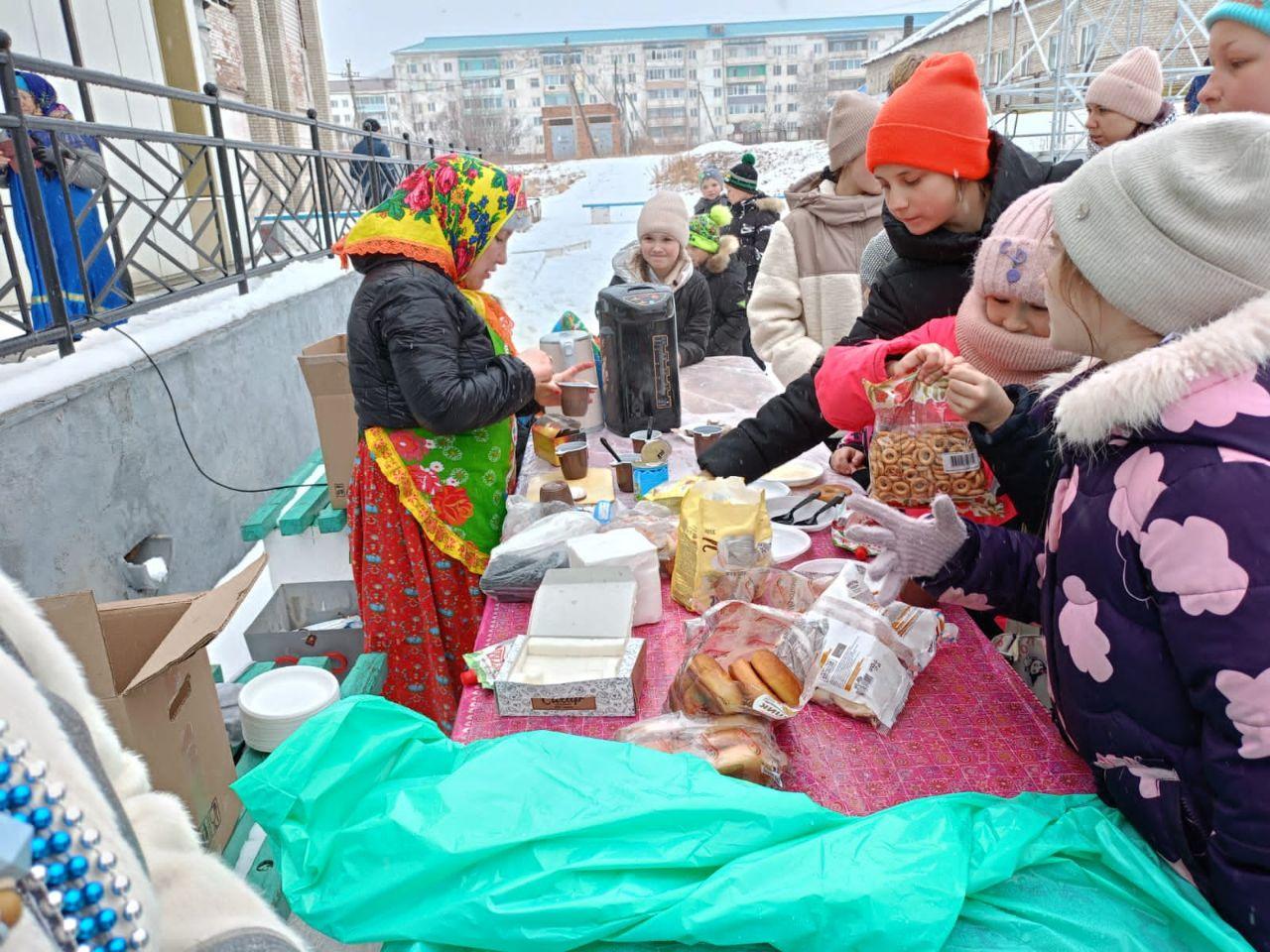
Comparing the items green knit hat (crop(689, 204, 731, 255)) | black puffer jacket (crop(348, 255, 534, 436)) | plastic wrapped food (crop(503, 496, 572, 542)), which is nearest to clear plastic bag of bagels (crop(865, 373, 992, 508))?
plastic wrapped food (crop(503, 496, 572, 542))

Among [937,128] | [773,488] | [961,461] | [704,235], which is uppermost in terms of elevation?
[937,128]

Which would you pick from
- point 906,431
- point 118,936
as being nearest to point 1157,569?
point 906,431

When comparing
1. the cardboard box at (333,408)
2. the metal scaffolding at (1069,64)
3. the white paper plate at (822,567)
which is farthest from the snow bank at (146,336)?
the metal scaffolding at (1069,64)

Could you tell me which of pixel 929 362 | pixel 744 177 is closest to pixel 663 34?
pixel 744 177

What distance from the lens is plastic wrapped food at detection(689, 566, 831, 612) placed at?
70.3 inches

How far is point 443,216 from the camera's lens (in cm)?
273

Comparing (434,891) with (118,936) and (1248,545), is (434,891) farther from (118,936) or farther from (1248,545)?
(1248,545)

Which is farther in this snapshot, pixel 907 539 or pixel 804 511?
pixel 804 511

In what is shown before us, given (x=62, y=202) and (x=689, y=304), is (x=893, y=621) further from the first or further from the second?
(x=62, y=202)

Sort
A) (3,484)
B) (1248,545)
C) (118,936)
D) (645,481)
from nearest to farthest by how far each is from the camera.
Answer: (118,936)
(1248,545)
(645,481)
(3,484)

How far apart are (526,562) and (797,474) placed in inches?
43.4

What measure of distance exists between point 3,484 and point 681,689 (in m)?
2.70

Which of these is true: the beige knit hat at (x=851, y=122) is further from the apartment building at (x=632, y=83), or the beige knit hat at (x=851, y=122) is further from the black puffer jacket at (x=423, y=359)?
the apartment building at (x=632, y=83)

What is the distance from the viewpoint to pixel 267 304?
550cm
